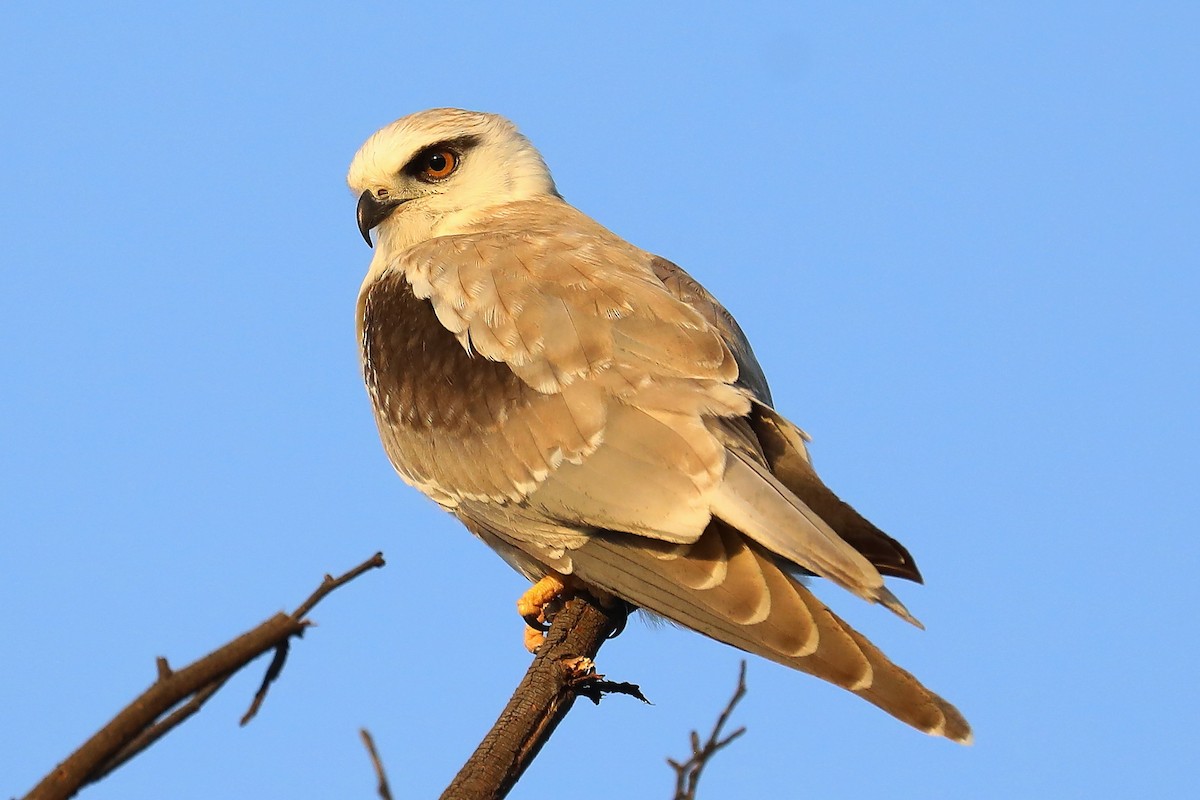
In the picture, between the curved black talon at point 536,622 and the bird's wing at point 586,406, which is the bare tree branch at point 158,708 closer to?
the bird's wing at point 586,406

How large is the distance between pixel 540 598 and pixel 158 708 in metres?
3.84

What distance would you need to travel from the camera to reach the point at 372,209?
7258 mm

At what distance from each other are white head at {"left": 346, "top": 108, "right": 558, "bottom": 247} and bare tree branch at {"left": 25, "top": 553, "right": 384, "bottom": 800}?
17.5 ft

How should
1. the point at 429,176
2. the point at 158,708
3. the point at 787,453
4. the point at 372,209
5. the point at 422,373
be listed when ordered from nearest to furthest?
the point at 158,708 < the point at 787,453 < the point at 422,373 < the point at 372,209 < the point at 429,176

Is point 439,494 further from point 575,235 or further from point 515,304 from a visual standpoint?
point 575,235

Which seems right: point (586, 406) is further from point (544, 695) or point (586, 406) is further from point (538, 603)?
point (544, 695)

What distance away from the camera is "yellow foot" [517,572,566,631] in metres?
5.70

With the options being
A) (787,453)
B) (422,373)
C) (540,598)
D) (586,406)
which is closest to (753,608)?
(787,453)

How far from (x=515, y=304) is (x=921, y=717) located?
229cm

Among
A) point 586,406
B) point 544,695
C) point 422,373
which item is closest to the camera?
point 544,695

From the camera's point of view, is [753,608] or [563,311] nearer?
[753,608]

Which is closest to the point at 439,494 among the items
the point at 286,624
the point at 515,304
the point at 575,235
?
the point at 515,304

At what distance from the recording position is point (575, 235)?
6512 millimetres

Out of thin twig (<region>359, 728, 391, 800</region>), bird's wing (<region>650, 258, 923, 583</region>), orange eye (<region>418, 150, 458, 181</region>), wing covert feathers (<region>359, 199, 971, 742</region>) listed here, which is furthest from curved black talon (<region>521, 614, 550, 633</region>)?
thin twig (<region>359, 728, 391, 800</region>)
